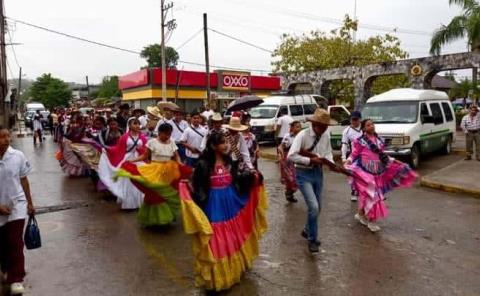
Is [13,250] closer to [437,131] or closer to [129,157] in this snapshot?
[129,157]

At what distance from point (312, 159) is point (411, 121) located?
823 centimetres

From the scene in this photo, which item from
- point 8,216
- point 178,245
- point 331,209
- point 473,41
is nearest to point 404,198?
point 331,209

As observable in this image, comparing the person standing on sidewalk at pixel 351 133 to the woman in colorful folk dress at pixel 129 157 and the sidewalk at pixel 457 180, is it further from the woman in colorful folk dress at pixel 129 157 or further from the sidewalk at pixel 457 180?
the woman in colorful folk dress at pixel 129 157

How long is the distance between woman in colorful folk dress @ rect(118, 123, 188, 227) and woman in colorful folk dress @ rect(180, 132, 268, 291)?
6.49 feet

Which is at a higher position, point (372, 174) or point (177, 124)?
point (177, 124)

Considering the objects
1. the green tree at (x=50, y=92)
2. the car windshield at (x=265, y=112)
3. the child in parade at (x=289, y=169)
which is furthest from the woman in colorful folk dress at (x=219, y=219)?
the green tree at (x=50, y=92)

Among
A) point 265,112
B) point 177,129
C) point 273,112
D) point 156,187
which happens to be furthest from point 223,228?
point 265,112

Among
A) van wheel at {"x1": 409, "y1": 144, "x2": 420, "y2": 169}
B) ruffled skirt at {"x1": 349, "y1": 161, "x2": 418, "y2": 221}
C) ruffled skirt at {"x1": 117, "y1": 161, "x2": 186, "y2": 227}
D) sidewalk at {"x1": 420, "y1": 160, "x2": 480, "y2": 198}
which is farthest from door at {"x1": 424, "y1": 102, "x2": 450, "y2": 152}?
ruffled skirt at {"x1": 117, "y1": 161, "x2": 186, "y2": 227}

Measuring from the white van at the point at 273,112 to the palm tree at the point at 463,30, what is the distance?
635 centimetres

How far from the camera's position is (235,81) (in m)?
36.8

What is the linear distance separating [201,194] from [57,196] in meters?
6.24

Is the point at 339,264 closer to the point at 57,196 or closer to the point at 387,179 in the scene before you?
the point at 387,179

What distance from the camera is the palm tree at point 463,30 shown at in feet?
55.3

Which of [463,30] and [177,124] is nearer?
[177,124]
